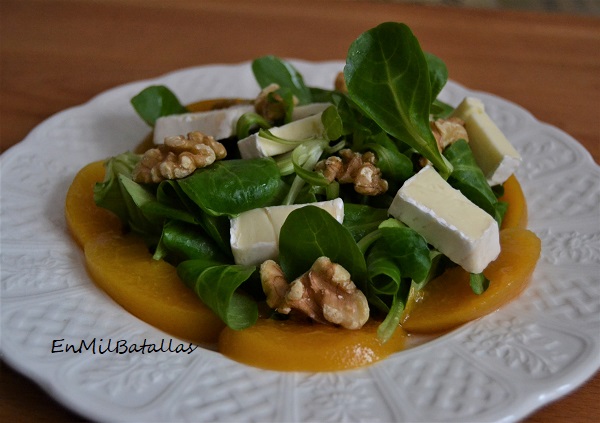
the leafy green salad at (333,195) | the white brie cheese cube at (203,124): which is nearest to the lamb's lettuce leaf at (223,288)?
the leafy green salad at (333,195)

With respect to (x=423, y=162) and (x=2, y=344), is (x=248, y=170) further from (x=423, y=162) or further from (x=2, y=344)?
(x=2, y=344)

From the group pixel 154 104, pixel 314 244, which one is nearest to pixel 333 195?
pixel 314 244

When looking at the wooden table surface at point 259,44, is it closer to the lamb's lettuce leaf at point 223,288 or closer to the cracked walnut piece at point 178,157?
the cracked walnut piece at point 178,157

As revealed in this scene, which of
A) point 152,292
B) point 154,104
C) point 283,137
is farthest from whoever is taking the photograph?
point 154,104

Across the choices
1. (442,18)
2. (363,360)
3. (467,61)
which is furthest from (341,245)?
(442,18)

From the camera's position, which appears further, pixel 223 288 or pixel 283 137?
pixel 283 137

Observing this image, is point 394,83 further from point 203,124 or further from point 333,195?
point 203,124

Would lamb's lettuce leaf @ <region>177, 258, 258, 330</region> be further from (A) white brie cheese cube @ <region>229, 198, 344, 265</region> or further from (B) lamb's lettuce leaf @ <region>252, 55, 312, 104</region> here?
(B) lamb's lettuce leaf @ <region>252, 55, 312, 104</region>
